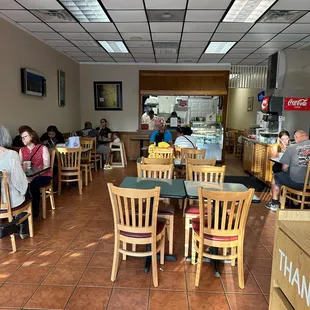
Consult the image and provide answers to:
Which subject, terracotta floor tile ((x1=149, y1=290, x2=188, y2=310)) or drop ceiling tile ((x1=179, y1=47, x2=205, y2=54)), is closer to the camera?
terracotta floor tile ((x1=149, y1=290, x2=188, y2=310))

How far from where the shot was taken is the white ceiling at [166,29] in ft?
13.0

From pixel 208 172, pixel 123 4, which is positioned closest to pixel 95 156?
pixel 123 4

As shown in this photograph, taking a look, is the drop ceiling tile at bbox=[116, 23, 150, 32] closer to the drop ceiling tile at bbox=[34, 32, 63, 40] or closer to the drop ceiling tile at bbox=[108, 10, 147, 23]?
the drop ceiling tile at bbox=[108, 10, 147, 23]

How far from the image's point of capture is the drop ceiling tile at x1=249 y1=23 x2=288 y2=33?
469 centimetres

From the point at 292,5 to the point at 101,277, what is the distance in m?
4.25

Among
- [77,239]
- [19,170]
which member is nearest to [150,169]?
[77,239]

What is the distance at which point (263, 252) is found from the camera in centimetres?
304

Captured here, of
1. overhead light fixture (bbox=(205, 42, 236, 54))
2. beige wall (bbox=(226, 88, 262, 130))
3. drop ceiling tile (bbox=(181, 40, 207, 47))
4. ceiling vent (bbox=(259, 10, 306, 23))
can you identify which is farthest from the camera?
beige wall (bbox=(226, 88, 262, 130))

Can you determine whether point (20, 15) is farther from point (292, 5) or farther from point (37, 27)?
point (292, 5)

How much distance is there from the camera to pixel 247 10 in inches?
161


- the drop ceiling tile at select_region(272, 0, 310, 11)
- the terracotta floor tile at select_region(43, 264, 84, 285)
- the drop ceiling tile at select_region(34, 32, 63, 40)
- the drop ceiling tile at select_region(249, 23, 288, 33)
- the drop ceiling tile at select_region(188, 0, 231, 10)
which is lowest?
the terracotta floor tile at select_region(43, 264, 84, 285)

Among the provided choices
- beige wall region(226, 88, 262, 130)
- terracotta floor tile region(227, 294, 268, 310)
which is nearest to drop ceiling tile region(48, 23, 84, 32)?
terracotta floor tile region(227, 294, 268, 310)

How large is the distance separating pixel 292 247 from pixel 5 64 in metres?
5.10

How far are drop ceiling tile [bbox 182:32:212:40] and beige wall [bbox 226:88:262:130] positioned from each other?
5054mm
